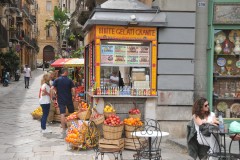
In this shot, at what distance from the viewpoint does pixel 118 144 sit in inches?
328

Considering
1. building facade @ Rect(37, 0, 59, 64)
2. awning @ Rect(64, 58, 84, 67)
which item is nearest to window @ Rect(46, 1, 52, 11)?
building facade @ Rect(37, 0, 59, 64)

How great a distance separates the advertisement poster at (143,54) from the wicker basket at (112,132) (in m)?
1.91

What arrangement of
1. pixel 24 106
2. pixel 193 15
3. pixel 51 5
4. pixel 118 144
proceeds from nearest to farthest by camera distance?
pixel 118 144
pixel 193 15
pixel 24 106
pixel 51 5

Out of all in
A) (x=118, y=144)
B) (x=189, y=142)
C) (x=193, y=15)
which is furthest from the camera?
(x=193, y=15)

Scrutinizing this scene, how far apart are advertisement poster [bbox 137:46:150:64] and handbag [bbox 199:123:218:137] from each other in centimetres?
357

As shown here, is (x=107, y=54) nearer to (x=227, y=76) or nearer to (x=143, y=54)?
(x=143, y=54)

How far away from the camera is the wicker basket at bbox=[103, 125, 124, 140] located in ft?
27.3

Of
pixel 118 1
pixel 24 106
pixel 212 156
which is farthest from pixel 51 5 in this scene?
pixel 212 156

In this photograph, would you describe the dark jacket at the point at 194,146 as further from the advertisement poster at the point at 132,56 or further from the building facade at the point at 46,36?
the building facade at the point at 46,36

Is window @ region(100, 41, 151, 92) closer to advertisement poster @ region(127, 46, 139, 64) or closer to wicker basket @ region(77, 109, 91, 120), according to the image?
advertisement poster @ region(127, 46, 139, 64)

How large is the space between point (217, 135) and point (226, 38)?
460cm

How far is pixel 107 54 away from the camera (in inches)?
372

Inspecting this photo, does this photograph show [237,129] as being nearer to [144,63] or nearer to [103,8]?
[144,63]

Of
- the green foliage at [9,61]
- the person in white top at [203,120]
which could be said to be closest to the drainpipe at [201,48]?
the person in white top at [203,120]
